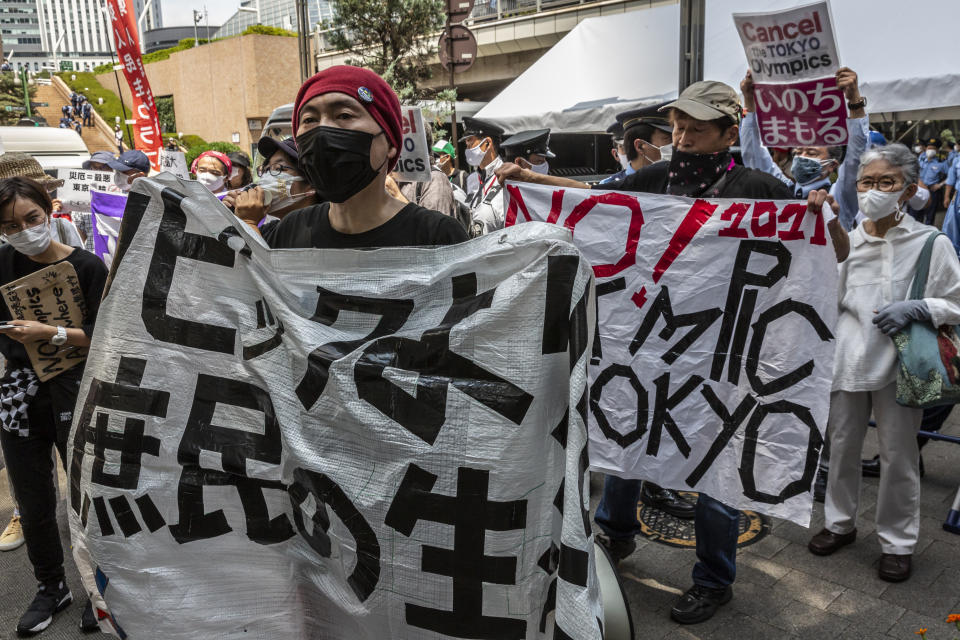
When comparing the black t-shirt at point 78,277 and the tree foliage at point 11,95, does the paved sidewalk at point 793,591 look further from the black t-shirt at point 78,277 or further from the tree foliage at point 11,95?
the tree foliage at point 11,95

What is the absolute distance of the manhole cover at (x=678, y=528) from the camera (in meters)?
4.07

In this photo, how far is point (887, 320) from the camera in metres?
3.59

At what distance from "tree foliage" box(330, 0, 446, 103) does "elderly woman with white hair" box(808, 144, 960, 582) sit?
16.7 meters

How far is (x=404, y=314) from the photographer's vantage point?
1905 millimetres

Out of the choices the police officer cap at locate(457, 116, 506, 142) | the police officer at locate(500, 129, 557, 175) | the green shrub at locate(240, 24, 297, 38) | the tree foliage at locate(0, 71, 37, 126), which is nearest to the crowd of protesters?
the police officer at locate(500, 129, 557, 175)

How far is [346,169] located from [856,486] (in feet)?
10.1

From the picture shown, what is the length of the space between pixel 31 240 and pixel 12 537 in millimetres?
1947

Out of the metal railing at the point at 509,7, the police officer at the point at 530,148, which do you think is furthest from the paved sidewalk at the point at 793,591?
the metal railing at the point at 509,7

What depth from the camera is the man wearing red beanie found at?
216cm

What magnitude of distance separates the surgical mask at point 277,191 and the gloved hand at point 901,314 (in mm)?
2696

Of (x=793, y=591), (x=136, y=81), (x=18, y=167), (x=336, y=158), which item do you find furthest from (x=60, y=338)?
(x=136, y=81)

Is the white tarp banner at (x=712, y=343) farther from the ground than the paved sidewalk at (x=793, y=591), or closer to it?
farther from the ground

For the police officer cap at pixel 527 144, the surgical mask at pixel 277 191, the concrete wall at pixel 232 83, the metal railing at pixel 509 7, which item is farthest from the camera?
the concrete wall at pixel 232 83

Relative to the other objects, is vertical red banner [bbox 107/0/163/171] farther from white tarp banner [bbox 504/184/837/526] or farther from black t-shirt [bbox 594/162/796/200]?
black t-shirt [bbox 594/162/796/200]
